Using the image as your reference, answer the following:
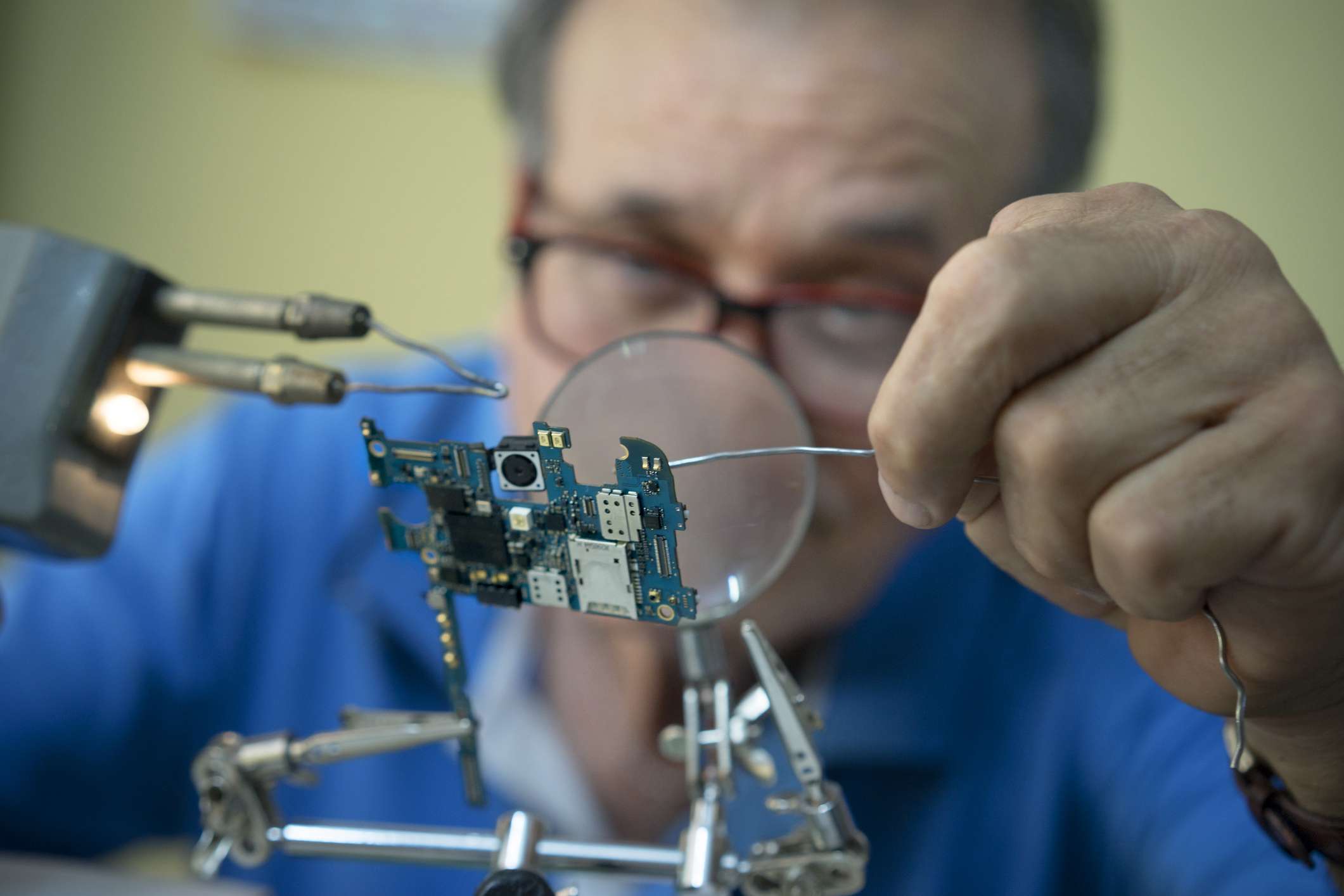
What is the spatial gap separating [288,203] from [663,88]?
1060 millimetres

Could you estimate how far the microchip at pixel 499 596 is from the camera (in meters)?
0.65

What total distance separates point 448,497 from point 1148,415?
0.43 m

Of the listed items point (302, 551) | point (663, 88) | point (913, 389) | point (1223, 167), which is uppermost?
point (663, 88)

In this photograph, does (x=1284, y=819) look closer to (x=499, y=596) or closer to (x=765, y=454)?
(x=765, y=454)

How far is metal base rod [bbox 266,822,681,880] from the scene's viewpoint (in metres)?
0.68

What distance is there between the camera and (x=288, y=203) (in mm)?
1794

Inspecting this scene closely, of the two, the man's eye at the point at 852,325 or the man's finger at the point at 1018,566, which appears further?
the man's eye at the point at 852,325

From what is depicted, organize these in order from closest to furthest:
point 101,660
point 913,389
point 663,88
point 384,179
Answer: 1. point 913,389
2. point 663,88
3. point 101,660
4. point 384,179

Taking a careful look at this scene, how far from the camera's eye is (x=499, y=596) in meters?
0.65

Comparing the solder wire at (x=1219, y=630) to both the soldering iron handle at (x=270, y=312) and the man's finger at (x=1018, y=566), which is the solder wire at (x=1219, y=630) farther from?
the soldering iron handle at (x=270, y=312)

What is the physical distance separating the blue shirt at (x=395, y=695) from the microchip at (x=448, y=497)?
0.51 m

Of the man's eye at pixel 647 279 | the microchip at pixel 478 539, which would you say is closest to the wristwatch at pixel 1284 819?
the microchip at pixel 478 539

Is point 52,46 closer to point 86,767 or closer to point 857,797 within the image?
point 86,767

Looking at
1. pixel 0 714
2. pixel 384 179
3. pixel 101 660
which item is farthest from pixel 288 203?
pixel 0 714
